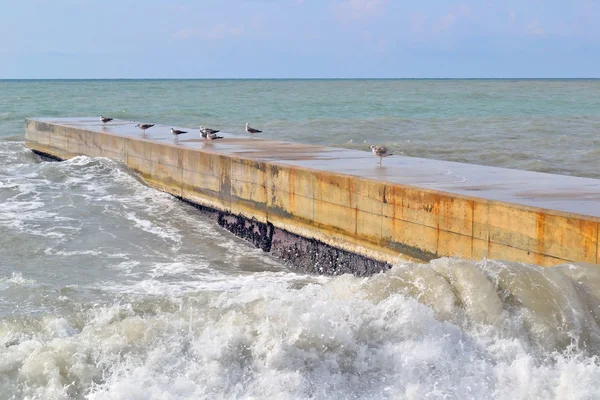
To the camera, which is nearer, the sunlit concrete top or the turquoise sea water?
the sunlit concrete top

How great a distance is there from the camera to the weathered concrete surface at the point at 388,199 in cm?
952

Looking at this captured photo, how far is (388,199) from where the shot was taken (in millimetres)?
11570

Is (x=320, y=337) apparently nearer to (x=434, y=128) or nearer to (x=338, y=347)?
(x=338, y=347)

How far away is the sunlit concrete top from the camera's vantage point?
10539 mm

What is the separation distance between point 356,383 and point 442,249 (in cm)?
378

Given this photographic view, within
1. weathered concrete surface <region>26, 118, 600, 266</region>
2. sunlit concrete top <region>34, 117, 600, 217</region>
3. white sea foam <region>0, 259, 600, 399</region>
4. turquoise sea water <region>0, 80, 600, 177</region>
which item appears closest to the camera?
white sea foam <region>0, 259, 600, 399</region>

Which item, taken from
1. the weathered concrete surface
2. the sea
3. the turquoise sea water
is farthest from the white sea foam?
the turquoise sea water

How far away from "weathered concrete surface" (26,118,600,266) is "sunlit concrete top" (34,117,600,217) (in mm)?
17

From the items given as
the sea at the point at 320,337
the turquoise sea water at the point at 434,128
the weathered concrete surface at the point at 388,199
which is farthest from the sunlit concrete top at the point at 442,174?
the turquoise sea water at the point at 434,128

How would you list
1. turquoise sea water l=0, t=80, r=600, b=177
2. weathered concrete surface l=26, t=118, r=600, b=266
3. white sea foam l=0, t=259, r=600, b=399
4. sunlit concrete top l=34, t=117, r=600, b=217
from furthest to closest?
1. turquoise sea water l=0, t=80, r=600, b=177
2. sunlit concrete top l=34, t=117, r=600, b=217
3. weathered concrete surface l=26, t=118, r=600, b=266
4. white sea foam l=0, t=259, r=600, b=399

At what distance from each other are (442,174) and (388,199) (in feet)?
6.25

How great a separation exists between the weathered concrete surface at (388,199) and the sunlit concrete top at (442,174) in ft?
0.05

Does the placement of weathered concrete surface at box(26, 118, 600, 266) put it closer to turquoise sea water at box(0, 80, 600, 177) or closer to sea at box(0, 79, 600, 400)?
sea at box(0, 79, 600, 400)

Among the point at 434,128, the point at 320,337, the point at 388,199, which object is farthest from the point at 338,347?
the point at 434,128
